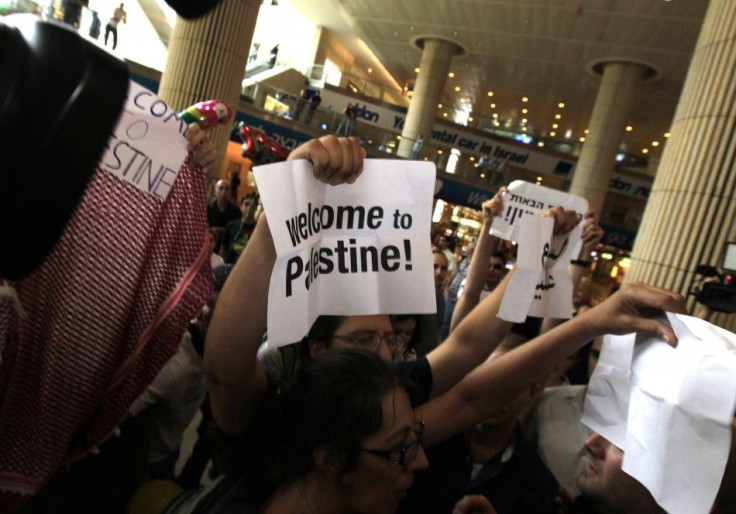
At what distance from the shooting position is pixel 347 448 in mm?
1197

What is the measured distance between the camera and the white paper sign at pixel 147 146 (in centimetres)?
120

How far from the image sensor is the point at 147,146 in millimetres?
1264

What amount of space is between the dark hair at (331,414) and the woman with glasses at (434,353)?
0.10 metres

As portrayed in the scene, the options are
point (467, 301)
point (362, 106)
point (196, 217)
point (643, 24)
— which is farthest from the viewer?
point (362, 106)

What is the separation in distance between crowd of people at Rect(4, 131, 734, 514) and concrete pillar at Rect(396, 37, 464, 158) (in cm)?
1795

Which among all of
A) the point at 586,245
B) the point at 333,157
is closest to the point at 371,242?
the point at 333,157

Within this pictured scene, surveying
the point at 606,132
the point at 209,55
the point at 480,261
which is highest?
the point at 606,132

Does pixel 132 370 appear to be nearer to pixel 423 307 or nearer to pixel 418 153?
pixel 423 307

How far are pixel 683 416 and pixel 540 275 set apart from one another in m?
0.90

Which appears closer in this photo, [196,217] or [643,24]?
[196,217]

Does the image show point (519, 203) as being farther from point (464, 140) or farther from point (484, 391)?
point (464, 140)

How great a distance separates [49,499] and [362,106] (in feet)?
72.4

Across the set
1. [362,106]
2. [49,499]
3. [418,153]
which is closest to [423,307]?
[49,499]

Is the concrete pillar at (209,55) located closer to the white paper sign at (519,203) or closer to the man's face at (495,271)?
the man's face at (495,271)
